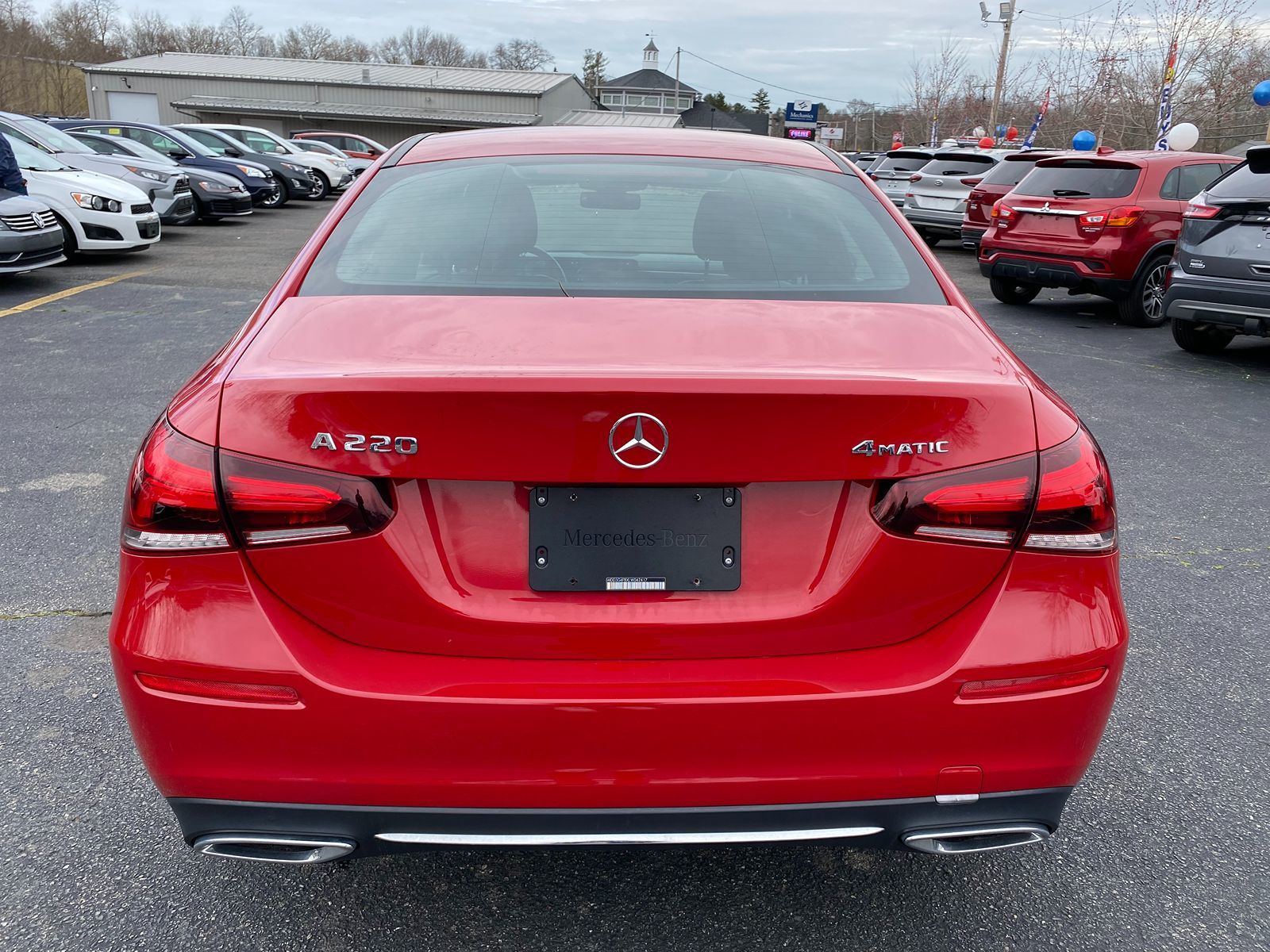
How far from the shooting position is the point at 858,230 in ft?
8.51

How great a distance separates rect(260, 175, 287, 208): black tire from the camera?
22.1 m

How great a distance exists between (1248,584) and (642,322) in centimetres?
342

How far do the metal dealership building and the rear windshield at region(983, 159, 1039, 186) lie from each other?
43365mm

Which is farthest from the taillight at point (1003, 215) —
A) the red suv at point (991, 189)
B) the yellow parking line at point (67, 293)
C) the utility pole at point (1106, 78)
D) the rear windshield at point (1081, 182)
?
the utility pole at point (1106, 78)

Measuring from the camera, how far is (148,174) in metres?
15.6

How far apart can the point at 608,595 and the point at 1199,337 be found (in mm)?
9172

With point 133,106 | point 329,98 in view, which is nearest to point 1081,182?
point 329,98

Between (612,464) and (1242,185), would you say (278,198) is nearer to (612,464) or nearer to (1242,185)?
(1242,185)

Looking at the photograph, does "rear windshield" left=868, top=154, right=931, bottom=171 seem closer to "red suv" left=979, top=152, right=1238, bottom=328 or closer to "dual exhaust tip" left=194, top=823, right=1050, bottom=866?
"red suv" left=979, top=152, right=1238, bottom=328

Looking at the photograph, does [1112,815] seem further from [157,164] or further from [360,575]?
[157,164]

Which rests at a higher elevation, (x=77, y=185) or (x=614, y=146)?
(x=614, y=146)

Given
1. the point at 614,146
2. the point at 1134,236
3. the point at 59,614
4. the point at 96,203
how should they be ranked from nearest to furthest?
the point at 614,146
the point at 59,614
the point at 1134,236
the point at 96,203

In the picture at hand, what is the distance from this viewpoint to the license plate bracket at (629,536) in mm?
1779

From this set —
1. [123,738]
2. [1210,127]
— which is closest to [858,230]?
[123,738]
